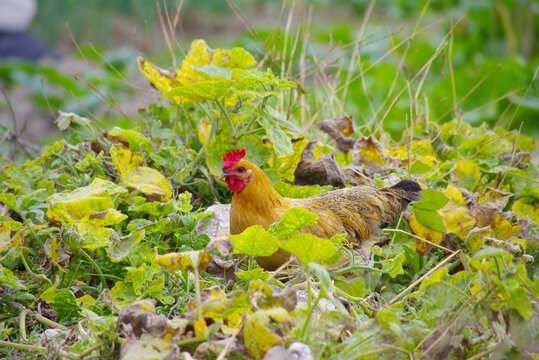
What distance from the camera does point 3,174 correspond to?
2039mm

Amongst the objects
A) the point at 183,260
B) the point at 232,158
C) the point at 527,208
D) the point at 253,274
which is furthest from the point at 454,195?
the point at 183,260

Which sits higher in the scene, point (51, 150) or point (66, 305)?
point (51, 150)

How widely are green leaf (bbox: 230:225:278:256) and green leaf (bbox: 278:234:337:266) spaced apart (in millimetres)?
132

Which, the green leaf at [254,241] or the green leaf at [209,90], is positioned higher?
the green leaf at [209,90]

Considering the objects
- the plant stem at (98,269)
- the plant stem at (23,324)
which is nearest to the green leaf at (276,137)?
the plant stem at (98,269)

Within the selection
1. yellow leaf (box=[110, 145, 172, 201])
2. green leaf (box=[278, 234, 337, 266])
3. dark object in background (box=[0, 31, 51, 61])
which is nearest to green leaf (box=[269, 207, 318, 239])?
green leaf (box=[278, 234, 337, 266])

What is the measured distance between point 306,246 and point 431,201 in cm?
71

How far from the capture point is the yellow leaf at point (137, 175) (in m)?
1.77

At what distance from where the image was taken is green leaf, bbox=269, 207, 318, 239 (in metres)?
1.35

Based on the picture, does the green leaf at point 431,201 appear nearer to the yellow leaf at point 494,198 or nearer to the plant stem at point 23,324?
the yellow leaf at point 494,198

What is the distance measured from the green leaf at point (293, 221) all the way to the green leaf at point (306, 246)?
191mm

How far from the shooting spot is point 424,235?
1836 mm

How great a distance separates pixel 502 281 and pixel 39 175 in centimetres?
150

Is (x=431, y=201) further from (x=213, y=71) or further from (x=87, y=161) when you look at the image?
(x=87, y=161)
